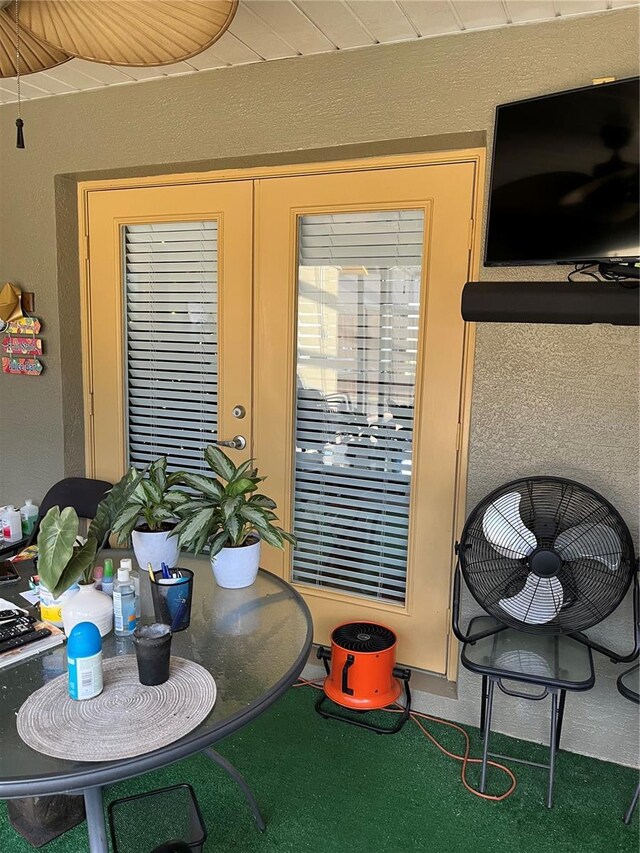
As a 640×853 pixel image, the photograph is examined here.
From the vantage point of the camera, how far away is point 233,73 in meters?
2.46

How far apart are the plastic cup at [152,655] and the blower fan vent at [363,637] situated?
1192 mm

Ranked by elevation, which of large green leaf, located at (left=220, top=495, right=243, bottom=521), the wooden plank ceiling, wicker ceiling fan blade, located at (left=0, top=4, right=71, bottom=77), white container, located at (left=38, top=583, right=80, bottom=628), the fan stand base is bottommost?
the fan stand base

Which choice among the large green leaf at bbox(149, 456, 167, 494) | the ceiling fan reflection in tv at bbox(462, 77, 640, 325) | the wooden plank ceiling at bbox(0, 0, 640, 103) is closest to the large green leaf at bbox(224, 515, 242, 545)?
the large green leaf at bbox(149, 456, 167, 494)

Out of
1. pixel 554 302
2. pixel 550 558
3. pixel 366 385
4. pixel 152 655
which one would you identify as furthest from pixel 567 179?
pixel 152 655

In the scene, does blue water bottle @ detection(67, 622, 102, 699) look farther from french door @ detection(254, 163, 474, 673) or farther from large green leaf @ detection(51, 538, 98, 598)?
french door @ detection(254, 163, 474, 673)

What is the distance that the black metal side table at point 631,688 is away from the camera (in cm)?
183

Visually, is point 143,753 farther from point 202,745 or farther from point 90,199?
point 90,199

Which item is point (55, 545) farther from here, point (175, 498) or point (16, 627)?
point (175, 498)

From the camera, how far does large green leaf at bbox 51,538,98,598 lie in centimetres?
148

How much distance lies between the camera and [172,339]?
291cm

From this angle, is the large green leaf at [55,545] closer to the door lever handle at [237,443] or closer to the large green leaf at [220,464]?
the large green leaf at [220,464]

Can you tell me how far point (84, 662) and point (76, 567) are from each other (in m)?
0.34

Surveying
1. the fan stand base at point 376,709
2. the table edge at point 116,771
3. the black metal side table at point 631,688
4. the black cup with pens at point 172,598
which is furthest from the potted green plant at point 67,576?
the black metal side table at point 631,688

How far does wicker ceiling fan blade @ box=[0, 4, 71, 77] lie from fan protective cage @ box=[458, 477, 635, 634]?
1823 millimetres
